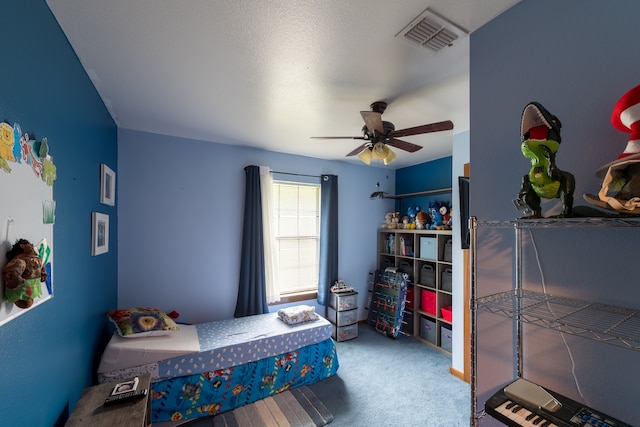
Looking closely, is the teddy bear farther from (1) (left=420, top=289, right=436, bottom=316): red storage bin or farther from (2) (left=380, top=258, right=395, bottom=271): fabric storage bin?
(2) (left=380, top=258, right=395, bottom=271): fabric storage bin

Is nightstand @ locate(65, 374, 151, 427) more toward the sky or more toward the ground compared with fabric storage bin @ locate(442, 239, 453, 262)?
more toward the ground

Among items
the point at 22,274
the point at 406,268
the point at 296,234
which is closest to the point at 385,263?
the point at 406,268

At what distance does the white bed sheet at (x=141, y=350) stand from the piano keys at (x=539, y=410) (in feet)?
6.85

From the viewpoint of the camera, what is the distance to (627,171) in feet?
2.33

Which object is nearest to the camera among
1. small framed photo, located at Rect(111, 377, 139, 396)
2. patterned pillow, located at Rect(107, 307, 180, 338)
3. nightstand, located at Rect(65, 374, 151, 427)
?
nightstand, located at Rect(65, 374, 151, 427)

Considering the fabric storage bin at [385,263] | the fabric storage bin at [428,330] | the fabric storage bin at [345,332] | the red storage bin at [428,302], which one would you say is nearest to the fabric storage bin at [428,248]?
the red storage bin at [428,302]

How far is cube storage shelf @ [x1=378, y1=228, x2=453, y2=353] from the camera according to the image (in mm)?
3316

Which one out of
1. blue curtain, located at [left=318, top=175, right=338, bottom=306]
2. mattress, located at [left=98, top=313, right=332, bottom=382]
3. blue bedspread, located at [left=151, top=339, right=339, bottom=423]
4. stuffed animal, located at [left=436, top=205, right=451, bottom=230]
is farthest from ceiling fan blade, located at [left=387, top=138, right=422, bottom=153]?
blue bedspread, located at [left=151, top=339, right=339, bottom=423]

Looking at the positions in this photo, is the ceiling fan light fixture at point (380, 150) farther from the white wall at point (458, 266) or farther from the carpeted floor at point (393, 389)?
the carpeted floor at point (393, 389)

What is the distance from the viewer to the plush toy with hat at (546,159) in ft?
2.72

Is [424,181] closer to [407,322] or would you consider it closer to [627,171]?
[407,322]

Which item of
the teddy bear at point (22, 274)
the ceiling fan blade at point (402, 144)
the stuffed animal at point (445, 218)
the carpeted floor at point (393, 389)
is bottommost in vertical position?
the carpeted floor at point (393, 389)

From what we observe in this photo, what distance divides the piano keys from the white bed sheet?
82.2 inches

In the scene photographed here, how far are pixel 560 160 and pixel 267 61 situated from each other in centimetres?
145
